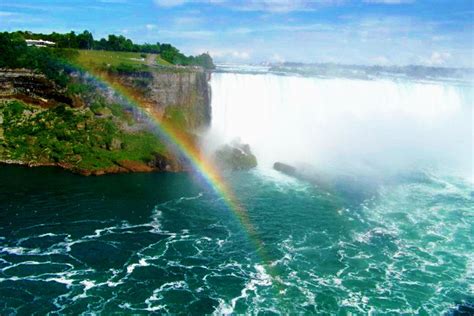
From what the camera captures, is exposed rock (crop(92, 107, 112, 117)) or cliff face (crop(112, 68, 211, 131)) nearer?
exposed rock (crop(92, 107, 112, 117))

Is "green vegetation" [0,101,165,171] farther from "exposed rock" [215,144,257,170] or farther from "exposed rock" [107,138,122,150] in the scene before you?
"exposed rock" [215,144,257,170]

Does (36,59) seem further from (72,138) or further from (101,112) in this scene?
(72,138)

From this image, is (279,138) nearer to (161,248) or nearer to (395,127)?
(395,127)

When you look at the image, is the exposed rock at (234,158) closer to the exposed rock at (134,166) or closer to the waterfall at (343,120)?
the waterfall at (343,120)

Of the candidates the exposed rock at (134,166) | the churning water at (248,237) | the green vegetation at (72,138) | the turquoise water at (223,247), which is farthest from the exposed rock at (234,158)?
the exposed rock at (134,166)

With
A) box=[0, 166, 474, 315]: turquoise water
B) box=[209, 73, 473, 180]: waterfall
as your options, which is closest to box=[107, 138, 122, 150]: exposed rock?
box=[0, 166, 474, 315]: turquoise water

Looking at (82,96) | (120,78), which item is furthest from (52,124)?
(120,78)
